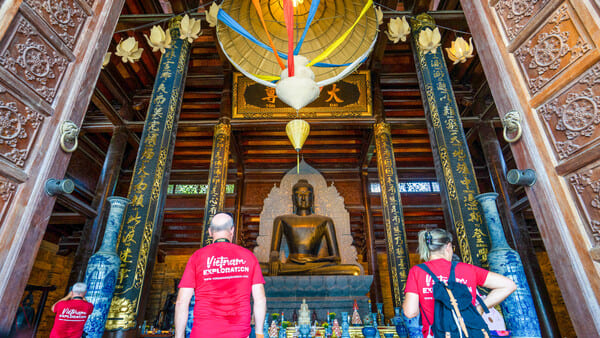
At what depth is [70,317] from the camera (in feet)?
9.02

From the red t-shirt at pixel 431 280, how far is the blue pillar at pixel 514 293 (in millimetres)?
1100

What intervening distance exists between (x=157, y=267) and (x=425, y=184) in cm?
968

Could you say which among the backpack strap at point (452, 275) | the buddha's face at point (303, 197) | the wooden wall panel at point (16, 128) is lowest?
the backpack strap at point (452, 275)

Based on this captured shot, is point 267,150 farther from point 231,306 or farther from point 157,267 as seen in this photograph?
point 231,306

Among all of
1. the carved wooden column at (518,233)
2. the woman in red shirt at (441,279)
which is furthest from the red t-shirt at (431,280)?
the carved wooden column at (518,233)

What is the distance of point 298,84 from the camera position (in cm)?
353

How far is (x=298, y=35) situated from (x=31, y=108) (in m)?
5.14

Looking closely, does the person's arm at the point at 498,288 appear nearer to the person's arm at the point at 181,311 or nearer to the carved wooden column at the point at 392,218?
the person's arm at the point at 181,311

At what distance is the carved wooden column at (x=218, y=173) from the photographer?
586cm

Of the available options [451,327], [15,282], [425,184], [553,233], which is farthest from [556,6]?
[425,184]

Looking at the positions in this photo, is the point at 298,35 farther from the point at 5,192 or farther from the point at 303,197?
the point at 5,192

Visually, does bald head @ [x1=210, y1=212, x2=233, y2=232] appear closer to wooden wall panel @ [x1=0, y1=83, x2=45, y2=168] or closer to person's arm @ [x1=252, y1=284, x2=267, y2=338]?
person's arm @ [x1=252, y1=284, x2=267, y2=338]

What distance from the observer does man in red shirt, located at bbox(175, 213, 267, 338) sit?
4.91 feet

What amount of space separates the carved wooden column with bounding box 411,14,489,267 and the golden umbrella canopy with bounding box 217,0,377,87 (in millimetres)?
1270
